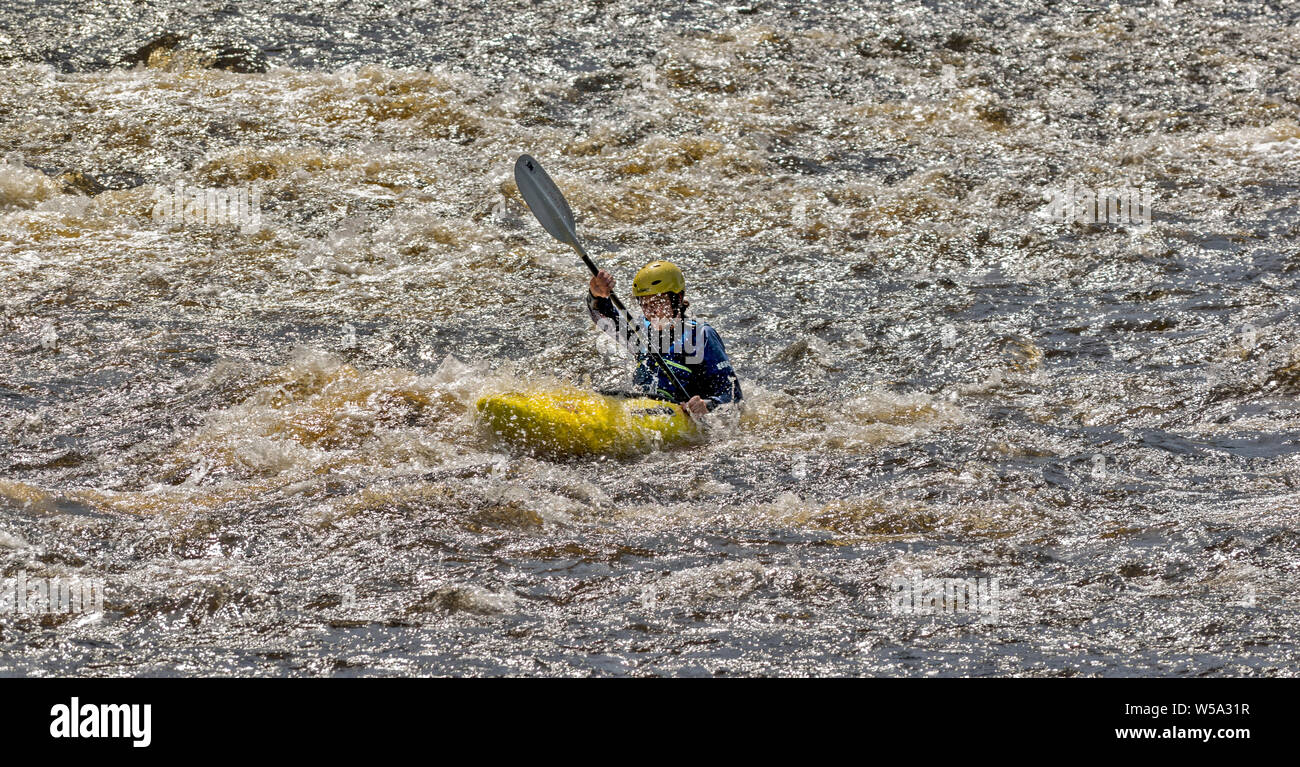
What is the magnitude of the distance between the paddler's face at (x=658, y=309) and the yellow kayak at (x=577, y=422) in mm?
558

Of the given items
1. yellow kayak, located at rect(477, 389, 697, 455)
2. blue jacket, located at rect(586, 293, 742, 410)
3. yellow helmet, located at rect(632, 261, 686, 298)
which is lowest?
yellow kayak, located at rect(477, 389, 697, 455)

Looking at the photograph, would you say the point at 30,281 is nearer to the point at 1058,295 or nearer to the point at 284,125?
the point at 284,125

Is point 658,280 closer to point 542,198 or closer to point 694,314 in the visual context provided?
point 542,198

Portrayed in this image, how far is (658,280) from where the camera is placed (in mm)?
7277

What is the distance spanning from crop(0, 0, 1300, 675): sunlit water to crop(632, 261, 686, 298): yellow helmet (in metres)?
0.84

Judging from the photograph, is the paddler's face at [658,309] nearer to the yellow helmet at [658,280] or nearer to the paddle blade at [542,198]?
the yellow helmet at [658,280]

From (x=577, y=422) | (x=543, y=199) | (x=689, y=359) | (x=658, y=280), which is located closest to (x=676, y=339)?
(x=689, y=359)

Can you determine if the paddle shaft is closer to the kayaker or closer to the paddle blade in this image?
the kayaker

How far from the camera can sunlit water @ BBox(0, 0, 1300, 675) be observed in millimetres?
5113

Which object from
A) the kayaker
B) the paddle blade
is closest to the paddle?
the paddle blade

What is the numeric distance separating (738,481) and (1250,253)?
17.4 ft

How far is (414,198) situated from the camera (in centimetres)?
Answer: 1093

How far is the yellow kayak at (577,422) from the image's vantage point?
22.0 ft

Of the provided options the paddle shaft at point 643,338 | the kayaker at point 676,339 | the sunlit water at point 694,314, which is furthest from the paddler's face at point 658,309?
the sunlit water at point 694,314
